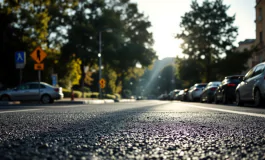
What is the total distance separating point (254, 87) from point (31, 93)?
561 inches

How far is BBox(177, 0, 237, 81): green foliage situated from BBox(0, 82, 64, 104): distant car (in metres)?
27.7

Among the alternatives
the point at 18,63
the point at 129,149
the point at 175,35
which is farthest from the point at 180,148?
the point at 175,35

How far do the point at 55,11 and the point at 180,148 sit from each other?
39506 mm

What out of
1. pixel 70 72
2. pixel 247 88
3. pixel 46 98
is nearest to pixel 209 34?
pixel 70 72

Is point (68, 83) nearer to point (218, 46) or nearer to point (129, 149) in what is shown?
point (218, 46)

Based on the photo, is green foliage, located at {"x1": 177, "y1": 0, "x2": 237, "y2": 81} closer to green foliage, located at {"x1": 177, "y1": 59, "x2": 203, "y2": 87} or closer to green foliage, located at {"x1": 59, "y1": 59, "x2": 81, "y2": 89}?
green foliage, located at {"x1": 177, "y1": 59, "x2": 203, "y2": 87}

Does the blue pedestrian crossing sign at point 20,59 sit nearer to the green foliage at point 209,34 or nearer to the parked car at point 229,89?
the parked car at point 229,89

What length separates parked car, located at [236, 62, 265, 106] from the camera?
1089 cm

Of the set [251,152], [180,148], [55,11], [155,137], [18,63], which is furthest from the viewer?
[55,11]

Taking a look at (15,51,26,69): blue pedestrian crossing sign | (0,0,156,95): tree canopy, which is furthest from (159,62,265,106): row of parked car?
(0,0,156,95): tree canopy

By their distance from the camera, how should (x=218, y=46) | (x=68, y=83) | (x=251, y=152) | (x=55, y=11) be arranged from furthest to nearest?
(x=68, y=83) → (x=218, y=46) → (x=55, y=11) → (x=251, y=152)

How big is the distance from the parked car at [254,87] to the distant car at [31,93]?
1255 cm

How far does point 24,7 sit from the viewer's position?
30.4 meters

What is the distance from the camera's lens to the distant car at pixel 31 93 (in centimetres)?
2069
